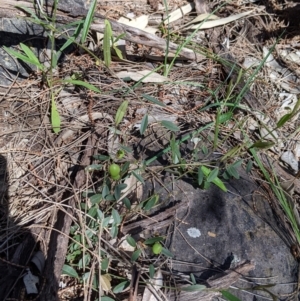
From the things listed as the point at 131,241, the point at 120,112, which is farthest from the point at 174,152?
the point at 131,241

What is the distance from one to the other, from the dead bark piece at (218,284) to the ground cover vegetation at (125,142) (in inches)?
1.1

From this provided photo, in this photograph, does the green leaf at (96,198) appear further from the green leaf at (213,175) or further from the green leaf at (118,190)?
the green leaf at (213,175)

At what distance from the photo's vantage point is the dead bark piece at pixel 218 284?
5.39ft

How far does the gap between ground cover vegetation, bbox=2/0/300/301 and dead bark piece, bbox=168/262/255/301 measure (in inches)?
1.1

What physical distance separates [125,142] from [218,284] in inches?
29.4

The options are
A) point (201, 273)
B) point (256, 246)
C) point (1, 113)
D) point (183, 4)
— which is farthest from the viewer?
point (183, 4)

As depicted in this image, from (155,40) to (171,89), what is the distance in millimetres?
266

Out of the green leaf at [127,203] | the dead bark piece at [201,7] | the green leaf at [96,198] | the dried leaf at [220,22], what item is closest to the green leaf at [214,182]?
the green leaf at [127,203]

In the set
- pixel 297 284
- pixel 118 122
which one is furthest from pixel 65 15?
pixel 297 284

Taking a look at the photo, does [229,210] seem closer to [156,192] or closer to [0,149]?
[156,192]

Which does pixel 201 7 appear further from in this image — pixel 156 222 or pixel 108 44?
pixel 156 222

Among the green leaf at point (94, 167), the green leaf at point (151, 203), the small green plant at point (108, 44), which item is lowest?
the green leaf at point (151, 203)

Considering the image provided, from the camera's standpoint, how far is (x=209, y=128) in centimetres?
219

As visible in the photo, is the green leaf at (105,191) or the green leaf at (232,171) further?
the green leaf at (232,171)
